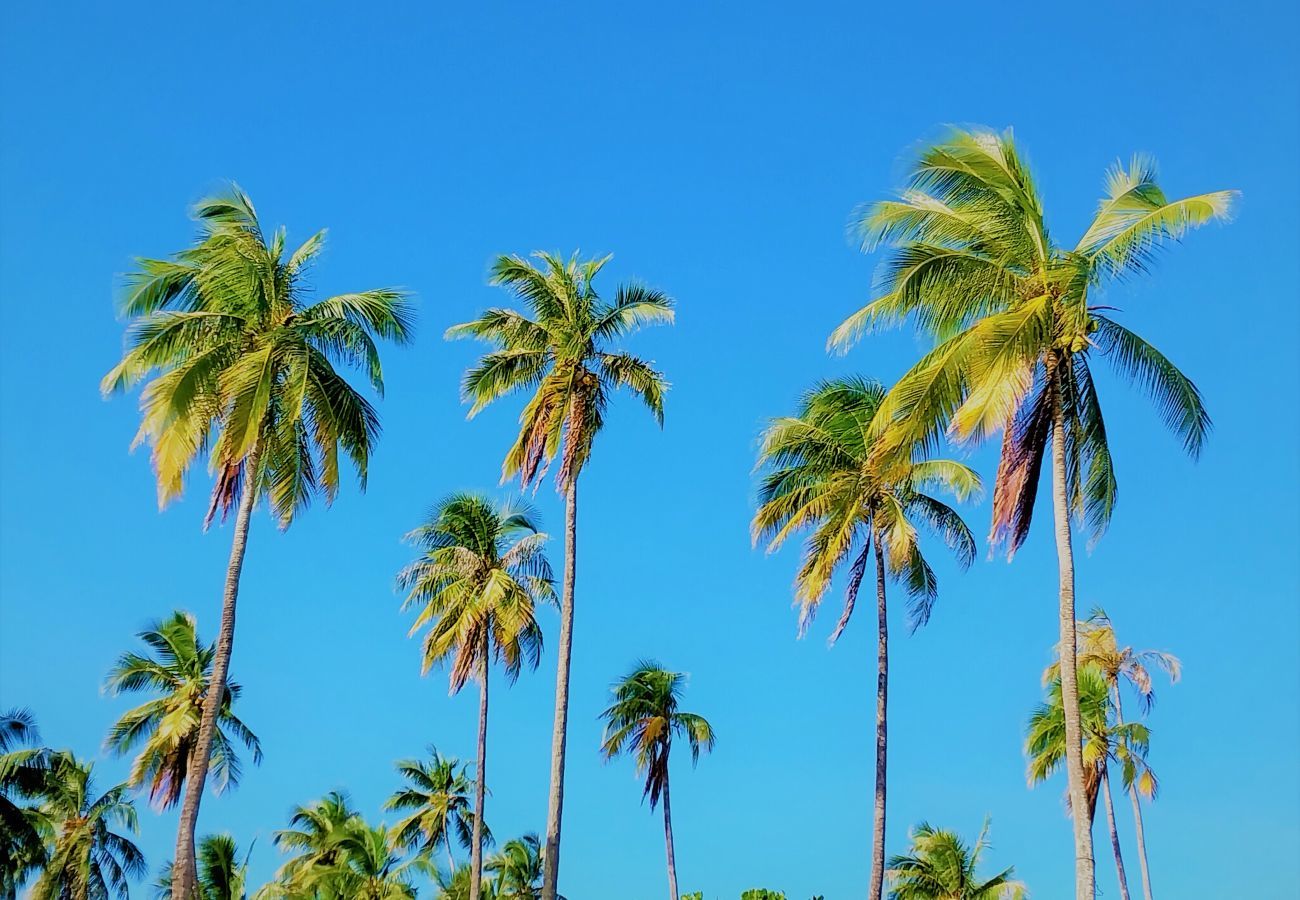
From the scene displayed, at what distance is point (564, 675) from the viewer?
100ft

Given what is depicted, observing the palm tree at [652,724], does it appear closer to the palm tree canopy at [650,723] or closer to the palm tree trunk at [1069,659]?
the palm tree canopy at [650,723]

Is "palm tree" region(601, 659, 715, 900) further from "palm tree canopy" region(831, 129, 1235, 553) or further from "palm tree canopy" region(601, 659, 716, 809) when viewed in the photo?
"palm tree canopy" region(831, 129, 1235, 553)

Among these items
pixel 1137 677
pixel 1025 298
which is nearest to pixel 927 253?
pixel 1025 298

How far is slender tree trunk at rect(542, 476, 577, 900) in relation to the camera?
2914 cm

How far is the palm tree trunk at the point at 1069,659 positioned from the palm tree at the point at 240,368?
12961 mm

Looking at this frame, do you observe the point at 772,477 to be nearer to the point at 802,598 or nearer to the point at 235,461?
the point at 802,598

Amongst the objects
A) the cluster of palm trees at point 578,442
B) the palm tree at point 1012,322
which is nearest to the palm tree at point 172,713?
the cluster of palm trees at point 578,442

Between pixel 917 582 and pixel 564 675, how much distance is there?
9.26 metres

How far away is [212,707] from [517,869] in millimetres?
37264

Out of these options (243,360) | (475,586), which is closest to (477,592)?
(475,586)

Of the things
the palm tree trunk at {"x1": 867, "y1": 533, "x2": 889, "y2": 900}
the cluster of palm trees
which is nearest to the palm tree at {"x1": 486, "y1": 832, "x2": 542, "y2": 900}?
the cluster of palm trees

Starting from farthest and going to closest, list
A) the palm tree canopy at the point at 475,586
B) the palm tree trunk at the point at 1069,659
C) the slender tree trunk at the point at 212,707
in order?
the palm tree canopy at the point at 475,586
the slender tree trunk at the point at 212,707
the palm tree trunk at the point at 1069,659

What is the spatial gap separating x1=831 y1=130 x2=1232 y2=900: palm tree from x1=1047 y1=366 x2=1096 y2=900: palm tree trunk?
37 mm

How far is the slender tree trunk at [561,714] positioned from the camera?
95.6ft
